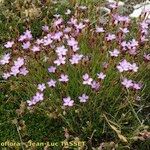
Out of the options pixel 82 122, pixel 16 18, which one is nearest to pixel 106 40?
pixel 82 122

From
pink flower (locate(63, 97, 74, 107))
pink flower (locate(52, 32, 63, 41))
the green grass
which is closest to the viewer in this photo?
pink flower (locate(63, 97, 74, 107))

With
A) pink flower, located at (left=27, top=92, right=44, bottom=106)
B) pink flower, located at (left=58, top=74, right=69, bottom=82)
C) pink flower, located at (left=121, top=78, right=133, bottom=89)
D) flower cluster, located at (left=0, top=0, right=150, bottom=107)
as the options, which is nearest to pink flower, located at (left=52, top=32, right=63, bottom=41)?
flower cluster, located at (left=0, top=0, right=150, bottom=107)

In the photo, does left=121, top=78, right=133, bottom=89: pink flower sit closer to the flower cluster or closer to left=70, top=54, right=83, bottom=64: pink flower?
the flower cluster

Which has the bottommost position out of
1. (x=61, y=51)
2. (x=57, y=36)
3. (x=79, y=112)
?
(x=79, y=112)

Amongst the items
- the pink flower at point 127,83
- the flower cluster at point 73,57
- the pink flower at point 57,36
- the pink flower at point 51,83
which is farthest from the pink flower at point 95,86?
the pink flower at point 57,36

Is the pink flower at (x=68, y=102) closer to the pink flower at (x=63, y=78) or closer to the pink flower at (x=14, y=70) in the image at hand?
the pink flower at (x=63, y=78)

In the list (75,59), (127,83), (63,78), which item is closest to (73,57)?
(75,59)

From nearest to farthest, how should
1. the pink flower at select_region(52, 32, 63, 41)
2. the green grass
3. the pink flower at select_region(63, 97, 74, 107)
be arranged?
the pink flower at select_region(63, 97, 74, 107), the green grass, the pink flower at select_region(52, 32, 63, 41)

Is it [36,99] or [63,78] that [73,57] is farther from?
[36,99]

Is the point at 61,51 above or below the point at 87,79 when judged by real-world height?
above

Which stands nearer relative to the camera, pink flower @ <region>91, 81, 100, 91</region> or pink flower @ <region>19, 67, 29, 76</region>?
pink flower @ <region>91, 81, 100, 91</region>

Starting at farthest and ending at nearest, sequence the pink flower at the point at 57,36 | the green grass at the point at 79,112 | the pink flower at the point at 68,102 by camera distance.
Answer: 1. the pink flower at the point at 57,36
2. the green grass at the point at 79,112
3. the pink flower at the point at 68,102
